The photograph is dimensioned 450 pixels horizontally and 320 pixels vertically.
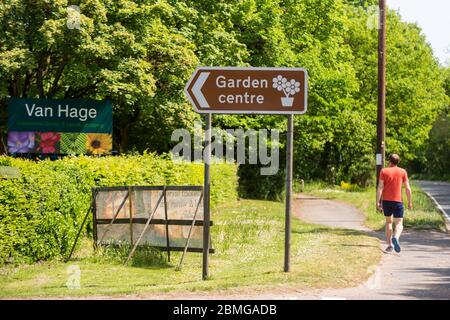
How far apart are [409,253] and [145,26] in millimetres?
13424

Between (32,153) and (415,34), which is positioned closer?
(32,153)

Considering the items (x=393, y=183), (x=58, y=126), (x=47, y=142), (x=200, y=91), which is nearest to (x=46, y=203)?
(x=200, y=91)

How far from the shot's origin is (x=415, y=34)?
189 ft

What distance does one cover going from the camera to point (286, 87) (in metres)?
11.2

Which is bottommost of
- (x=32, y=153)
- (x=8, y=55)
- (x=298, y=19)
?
(x=32, y=153)

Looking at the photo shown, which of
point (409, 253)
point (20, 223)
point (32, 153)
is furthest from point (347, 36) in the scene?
point (20, 223)

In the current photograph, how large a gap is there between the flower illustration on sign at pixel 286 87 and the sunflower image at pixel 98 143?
11499 mm

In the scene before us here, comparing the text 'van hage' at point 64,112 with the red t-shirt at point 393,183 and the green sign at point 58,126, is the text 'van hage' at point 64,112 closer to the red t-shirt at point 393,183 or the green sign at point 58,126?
the green sign at point 58,126

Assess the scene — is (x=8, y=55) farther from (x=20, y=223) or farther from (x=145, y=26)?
(x=20, y=223)

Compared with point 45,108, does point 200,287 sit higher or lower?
lower

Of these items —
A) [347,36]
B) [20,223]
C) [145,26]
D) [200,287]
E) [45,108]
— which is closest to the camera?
[200,287]

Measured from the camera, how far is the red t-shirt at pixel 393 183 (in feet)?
45.6

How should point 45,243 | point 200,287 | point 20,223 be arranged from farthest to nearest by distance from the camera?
1. point 45,243
2. point 20,223
3. point 200,287

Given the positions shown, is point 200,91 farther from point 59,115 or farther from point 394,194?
point 59,115
